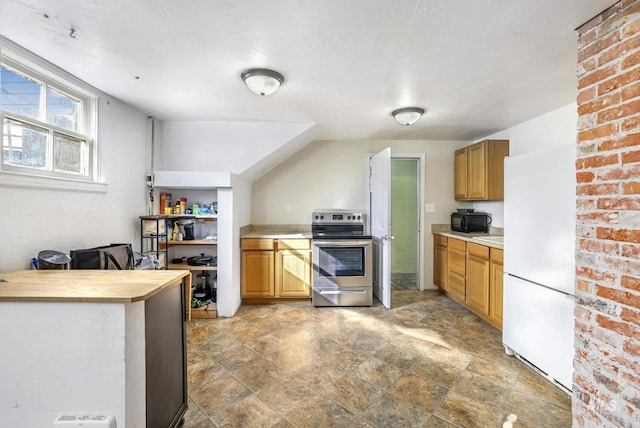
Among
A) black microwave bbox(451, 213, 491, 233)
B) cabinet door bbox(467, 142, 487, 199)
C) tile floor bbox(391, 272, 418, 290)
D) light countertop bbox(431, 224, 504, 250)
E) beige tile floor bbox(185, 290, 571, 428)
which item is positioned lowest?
beige tile floor bbox(185, 290, 571, 428)

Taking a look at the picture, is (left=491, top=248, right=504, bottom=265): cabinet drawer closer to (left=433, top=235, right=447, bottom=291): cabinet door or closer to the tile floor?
(left=433, top=235, right=447, bottom=291): cabinet door

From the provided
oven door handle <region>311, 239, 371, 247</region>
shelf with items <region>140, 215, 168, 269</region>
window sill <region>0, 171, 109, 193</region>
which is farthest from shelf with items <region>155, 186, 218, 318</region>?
oven door handle <region>311, 239, 371, 247</region>

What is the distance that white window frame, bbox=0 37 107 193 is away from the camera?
1605mm

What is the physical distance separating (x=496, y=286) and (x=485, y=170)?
1.42 m

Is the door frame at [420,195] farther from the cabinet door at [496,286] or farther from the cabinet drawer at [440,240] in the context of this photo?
the cabinet door at [496,286]

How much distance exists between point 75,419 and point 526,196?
287cm

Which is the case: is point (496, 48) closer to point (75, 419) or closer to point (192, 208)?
point (75, 419)

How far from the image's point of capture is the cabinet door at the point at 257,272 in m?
3.35

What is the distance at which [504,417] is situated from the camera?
1.59 metres

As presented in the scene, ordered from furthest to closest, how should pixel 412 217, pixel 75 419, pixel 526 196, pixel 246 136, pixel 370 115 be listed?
1. pixel 412 217
2. pixel 246 136
3. pixel 370 115
4. pixel 526 196
5. pixel 75 419

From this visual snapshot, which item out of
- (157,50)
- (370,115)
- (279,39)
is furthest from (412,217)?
(157,50)

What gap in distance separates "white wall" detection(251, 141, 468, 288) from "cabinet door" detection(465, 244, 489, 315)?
926mm

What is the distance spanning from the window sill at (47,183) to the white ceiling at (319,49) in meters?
0.78

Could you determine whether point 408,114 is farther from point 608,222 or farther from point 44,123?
point 44,123
